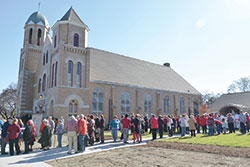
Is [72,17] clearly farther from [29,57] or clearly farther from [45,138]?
[45,138]

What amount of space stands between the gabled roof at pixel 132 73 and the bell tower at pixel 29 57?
8.43 meters

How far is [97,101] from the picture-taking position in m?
25.8

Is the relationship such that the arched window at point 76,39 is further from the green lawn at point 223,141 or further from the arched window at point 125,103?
the green lawn at point 223,141

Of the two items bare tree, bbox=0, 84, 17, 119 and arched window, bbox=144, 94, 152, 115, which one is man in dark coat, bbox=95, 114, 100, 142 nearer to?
arched window, bbox=144, 94, 152, 115

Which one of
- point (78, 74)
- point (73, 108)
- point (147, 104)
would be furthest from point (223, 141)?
point (147, 104)

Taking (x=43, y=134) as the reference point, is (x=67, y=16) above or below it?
above

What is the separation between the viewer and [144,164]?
7133mm

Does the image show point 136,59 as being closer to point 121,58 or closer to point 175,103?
point 121,58

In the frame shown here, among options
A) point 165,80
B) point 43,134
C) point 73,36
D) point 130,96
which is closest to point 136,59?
point 165,80

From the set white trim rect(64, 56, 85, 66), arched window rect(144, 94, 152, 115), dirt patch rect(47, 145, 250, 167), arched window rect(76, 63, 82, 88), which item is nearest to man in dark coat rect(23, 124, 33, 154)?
dirt patch rect(47, 145, 250, 167)

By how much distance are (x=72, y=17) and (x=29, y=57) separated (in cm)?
1027

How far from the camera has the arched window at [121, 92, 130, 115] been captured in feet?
93.1

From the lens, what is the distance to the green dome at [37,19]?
3094 centimetres

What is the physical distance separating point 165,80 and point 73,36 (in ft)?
64.4
